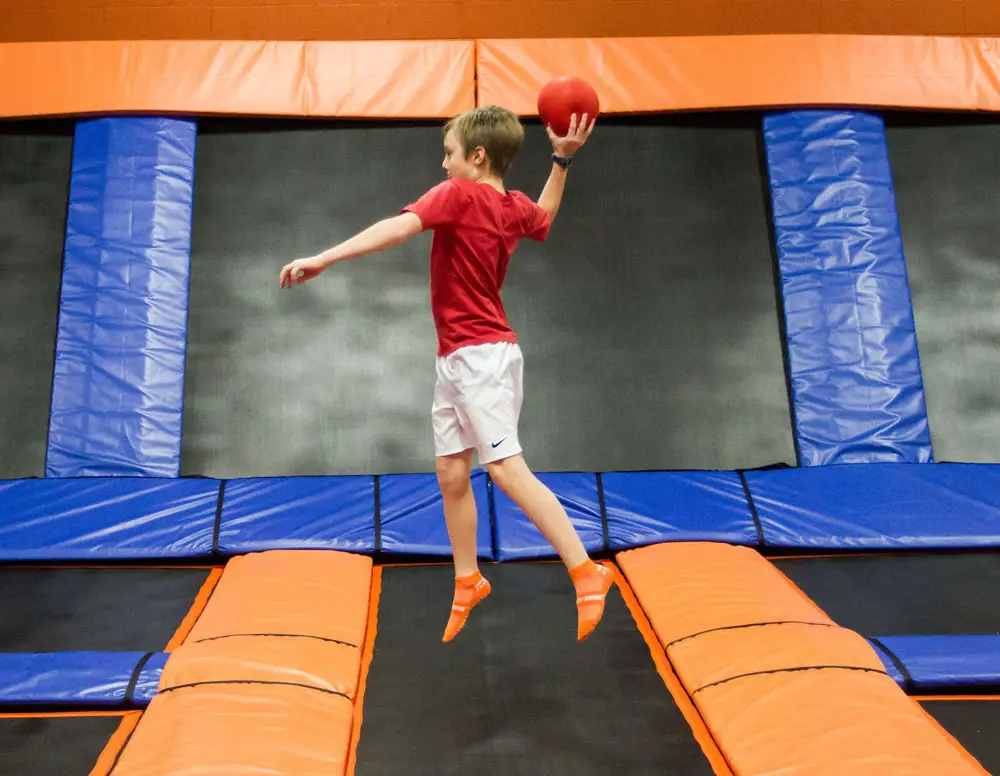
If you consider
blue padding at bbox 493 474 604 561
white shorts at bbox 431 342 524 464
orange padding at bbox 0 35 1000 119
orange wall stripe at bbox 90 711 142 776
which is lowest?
orange wall stripe at bbox 90 711 142 776

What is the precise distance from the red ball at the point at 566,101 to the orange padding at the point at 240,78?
6.19 ft

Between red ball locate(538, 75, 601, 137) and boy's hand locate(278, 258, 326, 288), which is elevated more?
red ball locate(538, 75, 601, 137)

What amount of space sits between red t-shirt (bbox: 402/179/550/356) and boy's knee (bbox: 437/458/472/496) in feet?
0.83

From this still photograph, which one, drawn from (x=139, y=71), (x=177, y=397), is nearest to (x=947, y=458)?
(x=177, y=397)

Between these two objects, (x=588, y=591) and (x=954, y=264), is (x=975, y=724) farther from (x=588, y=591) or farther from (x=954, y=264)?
(x=954, y=264)

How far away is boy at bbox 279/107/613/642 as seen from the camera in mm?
1816

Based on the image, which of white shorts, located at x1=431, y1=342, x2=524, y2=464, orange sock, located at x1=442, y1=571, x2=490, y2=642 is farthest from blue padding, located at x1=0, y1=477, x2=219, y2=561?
→ white shorts, located at x1=431, y1=342, x2=524, y2=464

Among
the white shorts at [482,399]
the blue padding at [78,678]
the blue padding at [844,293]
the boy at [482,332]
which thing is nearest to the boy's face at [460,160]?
the boy at [482,332]

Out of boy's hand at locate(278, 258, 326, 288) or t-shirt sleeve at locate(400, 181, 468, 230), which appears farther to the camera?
t-shirt sleeve at locate(400, 181, 468, 230)

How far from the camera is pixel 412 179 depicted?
3809mm

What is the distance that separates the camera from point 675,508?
3154mm

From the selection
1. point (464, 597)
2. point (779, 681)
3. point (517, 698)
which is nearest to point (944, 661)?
point (779, 681)

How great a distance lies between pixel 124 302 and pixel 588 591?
2.57 metres

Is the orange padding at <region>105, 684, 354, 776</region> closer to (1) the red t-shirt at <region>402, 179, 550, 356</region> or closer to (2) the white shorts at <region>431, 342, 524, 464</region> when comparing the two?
(2) the white shorts at <region>431, 342, 524, 464</region>
